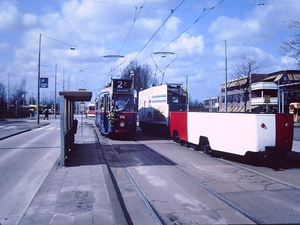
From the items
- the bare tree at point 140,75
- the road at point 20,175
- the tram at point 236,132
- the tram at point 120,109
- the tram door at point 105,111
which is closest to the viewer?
the road at point 20,175

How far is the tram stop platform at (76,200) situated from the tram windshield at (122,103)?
30.0 ft

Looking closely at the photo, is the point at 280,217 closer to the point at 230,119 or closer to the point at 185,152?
the point at 230,119

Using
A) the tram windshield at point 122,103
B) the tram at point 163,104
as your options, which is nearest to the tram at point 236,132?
the tram at point 163,104

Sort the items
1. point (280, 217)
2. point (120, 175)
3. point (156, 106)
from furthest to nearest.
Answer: point (156, 106)
point (120, 175)
point (280, 217)

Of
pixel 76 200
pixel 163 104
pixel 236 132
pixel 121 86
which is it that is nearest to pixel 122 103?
pixel 121 86

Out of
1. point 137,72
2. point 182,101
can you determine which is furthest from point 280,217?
point 137,72

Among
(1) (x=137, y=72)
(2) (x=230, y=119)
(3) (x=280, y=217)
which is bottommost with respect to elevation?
(3) (x=280, y=217)

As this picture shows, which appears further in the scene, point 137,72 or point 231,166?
point 137,72

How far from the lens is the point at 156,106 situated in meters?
21.2

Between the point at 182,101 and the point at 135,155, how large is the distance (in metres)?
8.15

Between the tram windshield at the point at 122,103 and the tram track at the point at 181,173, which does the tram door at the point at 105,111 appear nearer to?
the tram windshield at the point at 122,103

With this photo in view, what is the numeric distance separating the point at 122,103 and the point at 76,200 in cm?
1241

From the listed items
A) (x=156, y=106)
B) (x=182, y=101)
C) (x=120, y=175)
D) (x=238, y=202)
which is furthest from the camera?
(x=156, y=106)

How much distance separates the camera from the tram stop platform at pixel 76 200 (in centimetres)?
494
